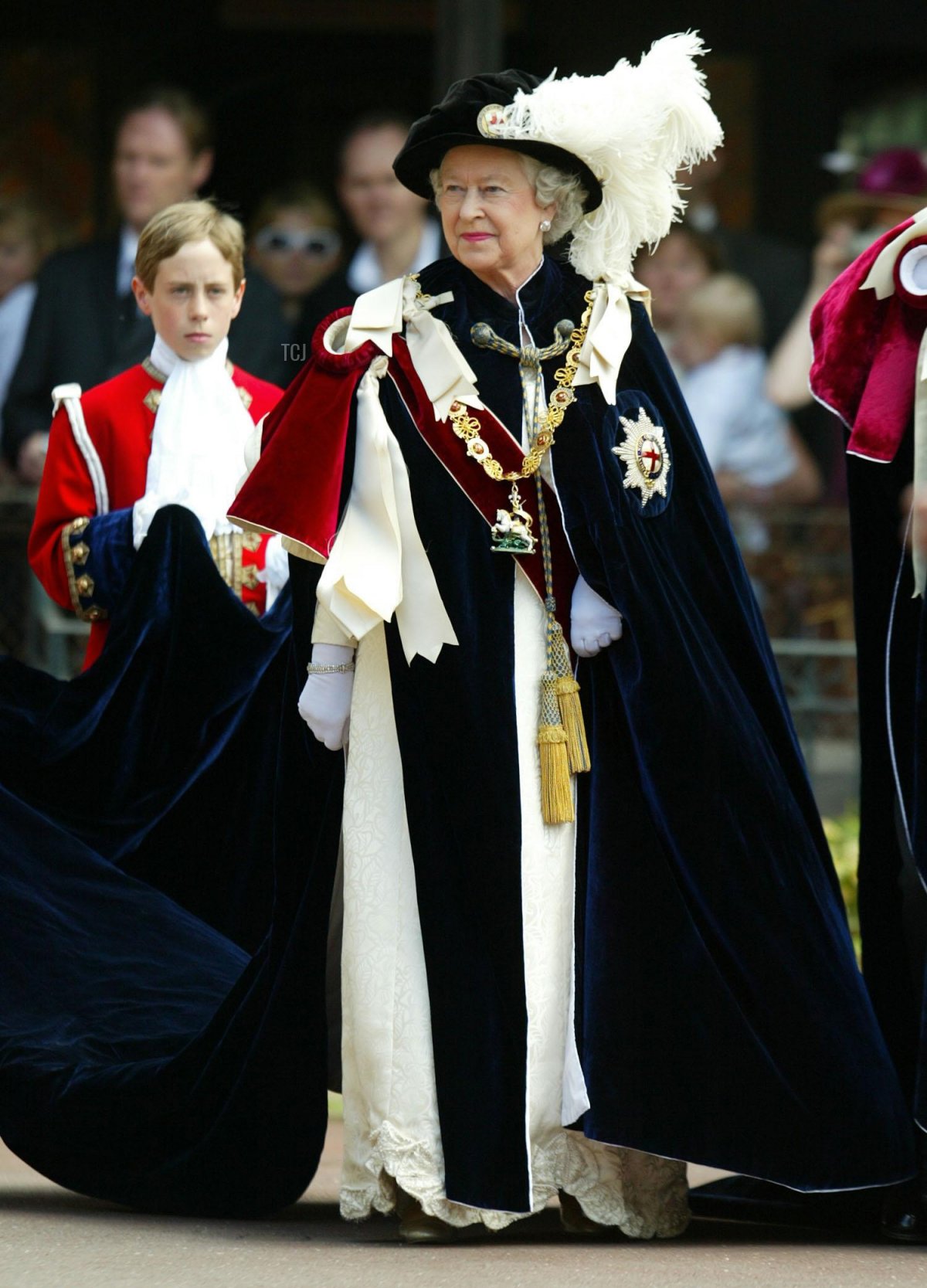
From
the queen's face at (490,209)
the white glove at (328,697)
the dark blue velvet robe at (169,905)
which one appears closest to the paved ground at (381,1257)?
the dark blue velvet robe at (169,905)

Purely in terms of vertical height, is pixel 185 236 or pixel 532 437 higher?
pixel 185 236

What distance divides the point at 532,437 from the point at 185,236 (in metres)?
1.14

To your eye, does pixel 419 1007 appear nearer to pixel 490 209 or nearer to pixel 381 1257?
pixel 381 1257

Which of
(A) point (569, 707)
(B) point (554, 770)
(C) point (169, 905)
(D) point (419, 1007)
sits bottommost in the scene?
(D) point (419, 1007)

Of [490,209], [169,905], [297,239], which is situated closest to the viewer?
[490,209]

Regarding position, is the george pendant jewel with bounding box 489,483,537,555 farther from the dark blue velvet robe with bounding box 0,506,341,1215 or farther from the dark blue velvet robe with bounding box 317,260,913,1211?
the dark blue velvet robe with bounding box 0,506,341,1215

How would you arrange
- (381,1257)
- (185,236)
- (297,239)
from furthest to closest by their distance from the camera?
(297,239) → (185,236) → (381,1257)

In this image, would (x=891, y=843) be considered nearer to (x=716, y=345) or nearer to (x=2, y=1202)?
(x=2, y=1202)

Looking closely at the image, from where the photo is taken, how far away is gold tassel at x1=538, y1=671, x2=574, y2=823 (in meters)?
4.14

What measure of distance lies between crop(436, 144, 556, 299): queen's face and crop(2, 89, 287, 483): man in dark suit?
322 centimetres

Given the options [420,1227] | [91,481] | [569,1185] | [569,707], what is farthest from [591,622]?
[91,481]

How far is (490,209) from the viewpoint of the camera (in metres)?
4.19

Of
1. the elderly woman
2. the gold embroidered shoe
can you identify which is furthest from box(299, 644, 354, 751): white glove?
the gold embroidered shoe

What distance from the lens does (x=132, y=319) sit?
6.34m
